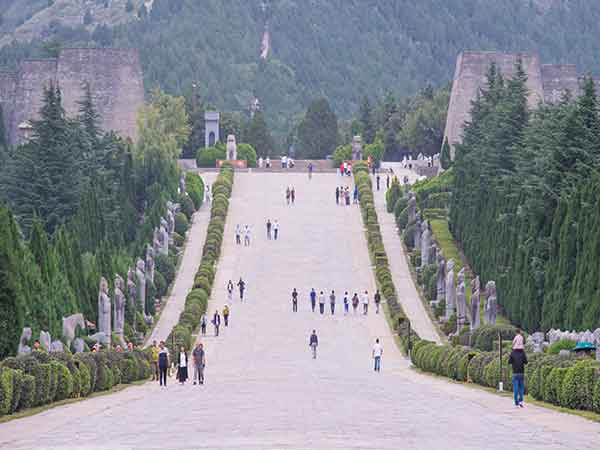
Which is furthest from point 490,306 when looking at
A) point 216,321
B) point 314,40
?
point 314,40

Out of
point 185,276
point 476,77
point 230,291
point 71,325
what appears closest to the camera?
point 71,325

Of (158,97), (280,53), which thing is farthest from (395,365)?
(280,53)

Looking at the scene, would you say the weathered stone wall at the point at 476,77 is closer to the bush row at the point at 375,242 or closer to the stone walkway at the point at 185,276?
the bush row at the point at 375,242

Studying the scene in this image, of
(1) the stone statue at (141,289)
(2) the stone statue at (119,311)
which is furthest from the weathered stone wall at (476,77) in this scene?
(2) the stone statue at (119,311)

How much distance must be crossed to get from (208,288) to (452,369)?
21437mm

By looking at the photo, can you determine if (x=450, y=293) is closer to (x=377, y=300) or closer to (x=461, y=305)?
(x=461, y=305)

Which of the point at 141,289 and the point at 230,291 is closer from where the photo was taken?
the point at 141,289

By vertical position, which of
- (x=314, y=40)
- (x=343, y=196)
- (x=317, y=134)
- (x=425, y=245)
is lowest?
(x=425, y=245)

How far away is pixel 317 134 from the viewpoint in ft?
355

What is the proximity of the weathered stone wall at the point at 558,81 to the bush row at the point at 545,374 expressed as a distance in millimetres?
63236

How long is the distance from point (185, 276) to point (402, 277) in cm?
677

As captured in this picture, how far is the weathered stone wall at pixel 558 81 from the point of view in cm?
9731

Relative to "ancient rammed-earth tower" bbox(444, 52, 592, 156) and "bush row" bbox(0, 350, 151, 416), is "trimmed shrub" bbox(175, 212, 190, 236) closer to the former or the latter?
"ancient rammed-earth tower" bbox(444, 52, 592, 156)

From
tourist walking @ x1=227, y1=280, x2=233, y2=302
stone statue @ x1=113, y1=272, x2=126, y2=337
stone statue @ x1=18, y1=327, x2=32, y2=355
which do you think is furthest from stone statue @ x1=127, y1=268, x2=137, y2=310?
stone statue @ x1=18, y1=327, x2=32, y2=355
